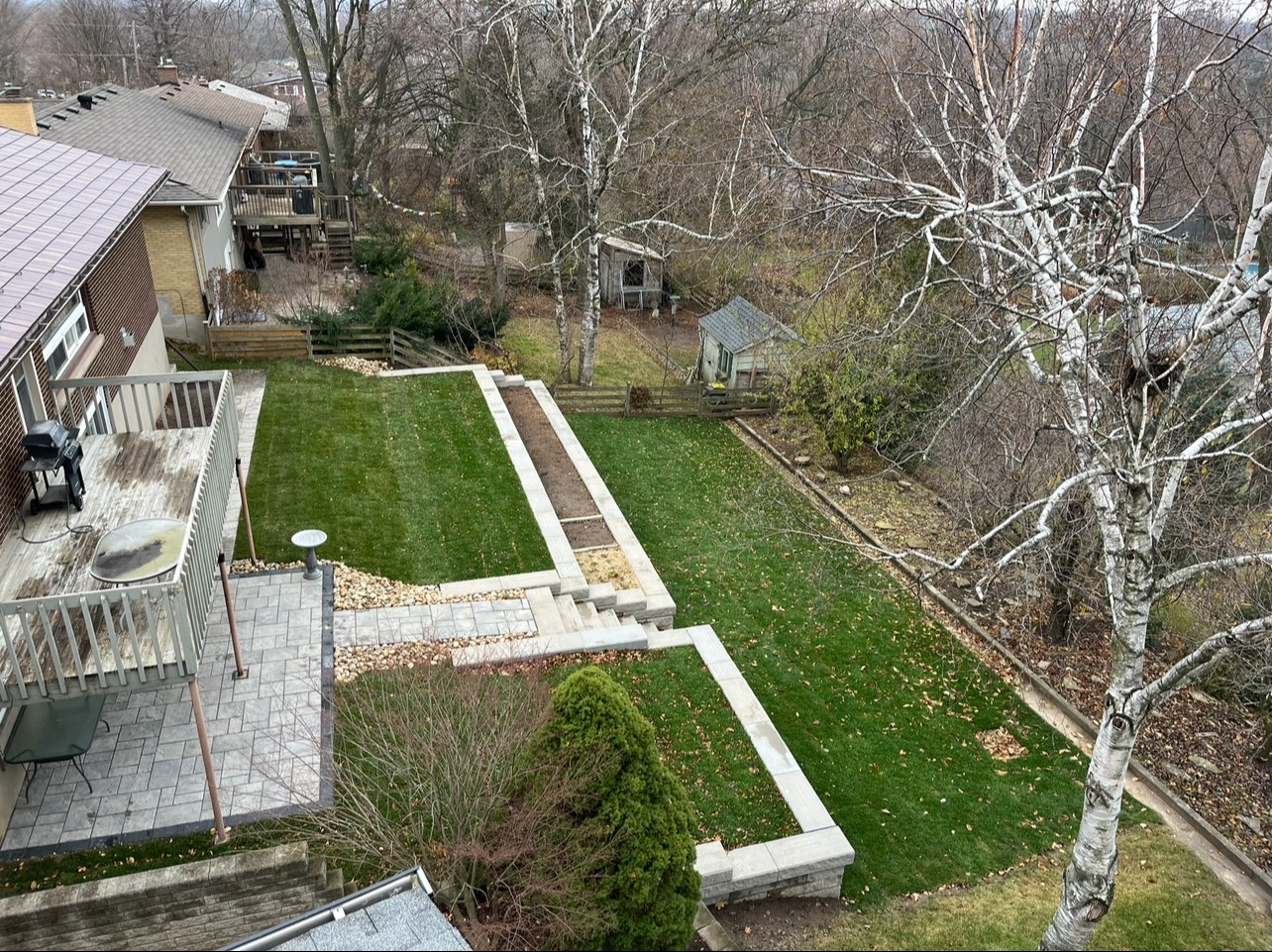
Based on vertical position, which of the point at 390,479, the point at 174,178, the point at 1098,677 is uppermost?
the point at 174,178

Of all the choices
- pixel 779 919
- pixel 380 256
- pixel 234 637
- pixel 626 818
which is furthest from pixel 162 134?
pixel 779 919

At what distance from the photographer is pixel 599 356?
31.1 metres

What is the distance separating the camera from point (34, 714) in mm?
8625

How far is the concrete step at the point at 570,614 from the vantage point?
41.2 feet

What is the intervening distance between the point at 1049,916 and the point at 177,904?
8.57 metres

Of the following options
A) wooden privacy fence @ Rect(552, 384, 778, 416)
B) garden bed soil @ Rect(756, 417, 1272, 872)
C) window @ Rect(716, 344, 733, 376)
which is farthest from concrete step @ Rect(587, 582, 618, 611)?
window @ Rect(716, 344, 733, 376)

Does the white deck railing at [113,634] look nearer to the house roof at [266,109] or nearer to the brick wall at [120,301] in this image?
the brick wall at [120,301]

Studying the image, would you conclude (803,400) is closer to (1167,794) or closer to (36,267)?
(1167,794)

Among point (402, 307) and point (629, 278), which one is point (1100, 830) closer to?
point (402, 307)

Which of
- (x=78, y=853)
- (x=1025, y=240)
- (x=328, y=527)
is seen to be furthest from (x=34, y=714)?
(x=1025, y=240)

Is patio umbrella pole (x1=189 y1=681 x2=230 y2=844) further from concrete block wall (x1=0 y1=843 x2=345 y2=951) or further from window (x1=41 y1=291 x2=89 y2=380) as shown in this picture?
window (x1=41 y1=291 x2=89 y2=380)

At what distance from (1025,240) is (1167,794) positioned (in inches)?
279

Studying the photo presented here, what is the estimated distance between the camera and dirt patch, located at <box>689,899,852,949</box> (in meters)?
8.70

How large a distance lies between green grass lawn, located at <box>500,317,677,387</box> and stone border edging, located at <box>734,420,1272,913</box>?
11173 mm
